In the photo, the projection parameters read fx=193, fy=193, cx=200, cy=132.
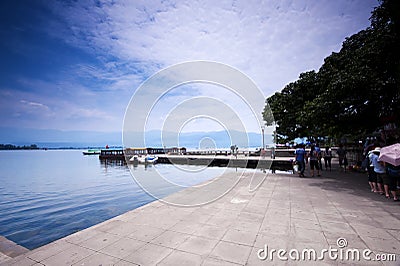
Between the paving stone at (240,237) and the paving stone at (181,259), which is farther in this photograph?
the paving stone at (240,237)

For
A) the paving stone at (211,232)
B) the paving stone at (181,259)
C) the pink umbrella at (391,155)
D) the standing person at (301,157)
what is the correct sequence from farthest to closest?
1. the standing person at (301,157)
2. the pink umbrella at (391,155)
3. the paving stone at (211,232)
4. the paving stone at (181,259)

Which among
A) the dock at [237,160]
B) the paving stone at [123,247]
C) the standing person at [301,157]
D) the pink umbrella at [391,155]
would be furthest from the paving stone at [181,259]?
the dock at [237,160]

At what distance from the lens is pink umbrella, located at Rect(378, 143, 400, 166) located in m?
5.50

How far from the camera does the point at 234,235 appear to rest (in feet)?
12.9

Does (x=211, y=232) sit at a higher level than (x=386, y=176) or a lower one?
lower

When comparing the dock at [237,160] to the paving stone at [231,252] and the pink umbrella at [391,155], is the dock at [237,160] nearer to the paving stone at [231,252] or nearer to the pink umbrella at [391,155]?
the pink umbrella at [391,155]

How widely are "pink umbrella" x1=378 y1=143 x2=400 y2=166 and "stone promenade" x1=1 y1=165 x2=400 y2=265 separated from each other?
A: 128 centimetres

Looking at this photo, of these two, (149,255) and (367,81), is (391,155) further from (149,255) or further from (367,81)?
(149,255)

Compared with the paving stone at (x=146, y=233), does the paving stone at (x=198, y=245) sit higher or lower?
higher

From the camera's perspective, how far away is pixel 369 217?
15.5ft

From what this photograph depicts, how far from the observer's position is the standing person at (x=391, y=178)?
5807mm

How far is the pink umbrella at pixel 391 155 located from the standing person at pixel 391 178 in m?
0.42

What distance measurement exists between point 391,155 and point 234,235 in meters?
5.38

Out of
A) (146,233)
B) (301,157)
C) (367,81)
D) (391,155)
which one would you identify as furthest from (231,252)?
(301,157)
